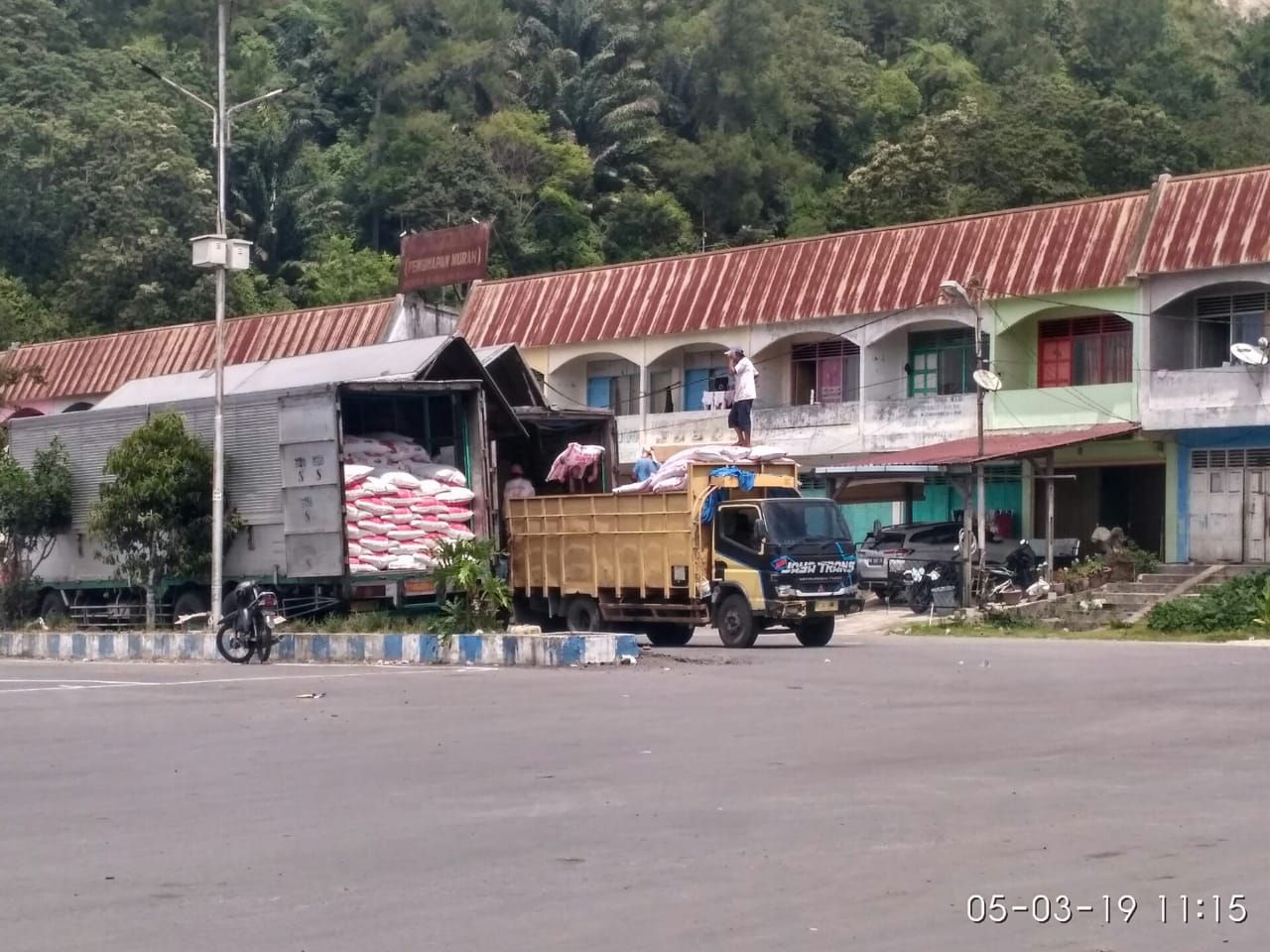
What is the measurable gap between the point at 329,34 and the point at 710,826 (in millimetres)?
73821

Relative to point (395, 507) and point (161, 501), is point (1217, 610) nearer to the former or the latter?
point (395, 507)

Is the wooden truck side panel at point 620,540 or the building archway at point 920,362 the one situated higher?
the building archway at point 920,362

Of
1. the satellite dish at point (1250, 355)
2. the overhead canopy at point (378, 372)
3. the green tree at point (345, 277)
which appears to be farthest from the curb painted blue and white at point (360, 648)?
the green tree at point (345, 277)

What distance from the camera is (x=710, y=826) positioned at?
891cm

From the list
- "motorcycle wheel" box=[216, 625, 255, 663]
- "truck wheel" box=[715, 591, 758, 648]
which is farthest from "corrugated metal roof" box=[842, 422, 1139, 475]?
"motorcycle wheel" box=[216, 625, 255, 663]

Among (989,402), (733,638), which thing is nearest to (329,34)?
(989,402)

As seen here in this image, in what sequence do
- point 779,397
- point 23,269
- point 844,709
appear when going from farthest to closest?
point 23,269 → point 779,397 → point 844,709

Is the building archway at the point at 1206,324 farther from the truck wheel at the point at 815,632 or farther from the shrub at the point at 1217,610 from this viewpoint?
the truck wheel at the point at 815,632

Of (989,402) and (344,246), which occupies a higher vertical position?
(344,246)

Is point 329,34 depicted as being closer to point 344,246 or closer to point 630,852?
point 344,246

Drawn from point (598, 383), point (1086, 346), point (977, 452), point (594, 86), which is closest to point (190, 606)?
point (977, 452)

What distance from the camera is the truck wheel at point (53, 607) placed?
28.6 meters

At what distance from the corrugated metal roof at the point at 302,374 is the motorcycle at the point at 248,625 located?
2945 mm
